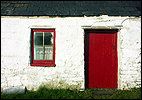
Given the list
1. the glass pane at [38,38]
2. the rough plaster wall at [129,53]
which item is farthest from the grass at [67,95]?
the glass pane at [38,38]

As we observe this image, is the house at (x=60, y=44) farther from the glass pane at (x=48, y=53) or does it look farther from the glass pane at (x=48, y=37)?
the glass pane at (x=48, y=53)

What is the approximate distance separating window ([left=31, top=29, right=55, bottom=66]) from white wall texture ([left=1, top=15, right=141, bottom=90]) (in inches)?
8.1

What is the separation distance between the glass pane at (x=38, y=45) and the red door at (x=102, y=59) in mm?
1924

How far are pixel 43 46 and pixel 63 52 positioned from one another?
849 mm

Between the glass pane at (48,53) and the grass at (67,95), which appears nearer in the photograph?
the grass at (67,95)

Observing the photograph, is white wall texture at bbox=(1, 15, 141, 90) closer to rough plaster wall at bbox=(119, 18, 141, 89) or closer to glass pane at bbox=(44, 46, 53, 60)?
rough plaster wall at bbox=(119, 18, 141, 89)

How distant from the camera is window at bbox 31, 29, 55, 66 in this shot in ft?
17.0

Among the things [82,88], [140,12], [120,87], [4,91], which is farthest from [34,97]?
[140,12]

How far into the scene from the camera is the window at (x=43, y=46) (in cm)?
518

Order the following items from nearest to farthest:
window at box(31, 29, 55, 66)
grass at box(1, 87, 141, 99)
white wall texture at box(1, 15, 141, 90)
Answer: grass at box(1, 87, 141, 99), white wall texture at box(1, 15, 141, 90), window at box(31, 29, 55, 66)

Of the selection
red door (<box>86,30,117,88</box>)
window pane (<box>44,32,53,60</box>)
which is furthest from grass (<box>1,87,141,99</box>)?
window pane (<box>44,32,53,60</box>)

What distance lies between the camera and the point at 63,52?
5.07 metres

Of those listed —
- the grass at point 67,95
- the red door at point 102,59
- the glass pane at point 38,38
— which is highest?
the glass pane at point 38,38

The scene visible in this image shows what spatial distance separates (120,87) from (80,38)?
2.48 m
